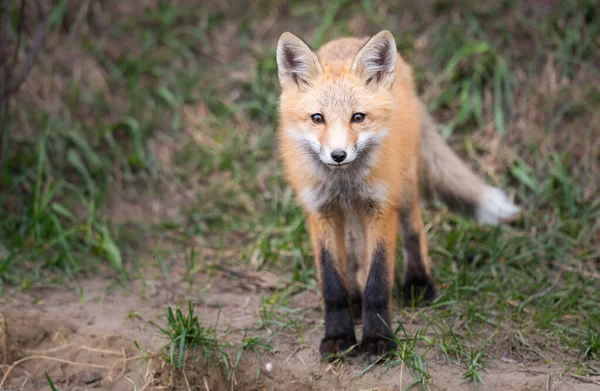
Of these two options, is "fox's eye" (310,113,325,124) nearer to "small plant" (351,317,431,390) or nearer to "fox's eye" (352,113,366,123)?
"fox's eye" (352,113,366,123)

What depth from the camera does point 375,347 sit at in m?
3.45

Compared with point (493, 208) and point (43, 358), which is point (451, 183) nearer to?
point (493, 208)

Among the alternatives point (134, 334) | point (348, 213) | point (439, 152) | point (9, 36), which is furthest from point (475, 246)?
point (9, 36)


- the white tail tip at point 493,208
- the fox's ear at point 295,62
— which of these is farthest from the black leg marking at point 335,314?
the white tail tip at point 493,208

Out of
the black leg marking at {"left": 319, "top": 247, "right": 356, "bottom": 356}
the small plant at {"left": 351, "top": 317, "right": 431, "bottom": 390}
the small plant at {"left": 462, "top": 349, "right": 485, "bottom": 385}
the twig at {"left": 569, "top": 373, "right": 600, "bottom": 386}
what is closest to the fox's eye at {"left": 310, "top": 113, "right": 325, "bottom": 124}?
the black leg marking at {"left": 319, "top": 247, "right": 356, "bottom": 356}

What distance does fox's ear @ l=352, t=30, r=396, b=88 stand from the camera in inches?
131

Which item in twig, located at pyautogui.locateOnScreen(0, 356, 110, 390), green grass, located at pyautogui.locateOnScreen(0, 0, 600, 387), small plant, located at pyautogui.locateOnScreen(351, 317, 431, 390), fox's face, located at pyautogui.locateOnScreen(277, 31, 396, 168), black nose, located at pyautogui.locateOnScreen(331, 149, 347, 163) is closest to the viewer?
black nose, located at pyautogui.locateOnScreen(331, 149, 347, 163)

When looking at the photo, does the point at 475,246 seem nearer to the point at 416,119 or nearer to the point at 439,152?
the point at 439,152

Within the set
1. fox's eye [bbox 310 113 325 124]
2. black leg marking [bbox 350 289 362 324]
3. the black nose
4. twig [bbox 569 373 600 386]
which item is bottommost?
twig [bbox 569 373 600 386]

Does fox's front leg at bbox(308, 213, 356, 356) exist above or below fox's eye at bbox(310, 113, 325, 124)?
below

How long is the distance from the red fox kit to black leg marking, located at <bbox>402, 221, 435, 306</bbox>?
16cm

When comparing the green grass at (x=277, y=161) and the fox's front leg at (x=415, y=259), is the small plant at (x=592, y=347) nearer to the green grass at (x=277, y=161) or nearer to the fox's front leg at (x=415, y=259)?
the green grass at (x=277, y=161)

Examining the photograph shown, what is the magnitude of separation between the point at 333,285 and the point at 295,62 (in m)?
1.08

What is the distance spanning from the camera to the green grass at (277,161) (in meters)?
4.00
